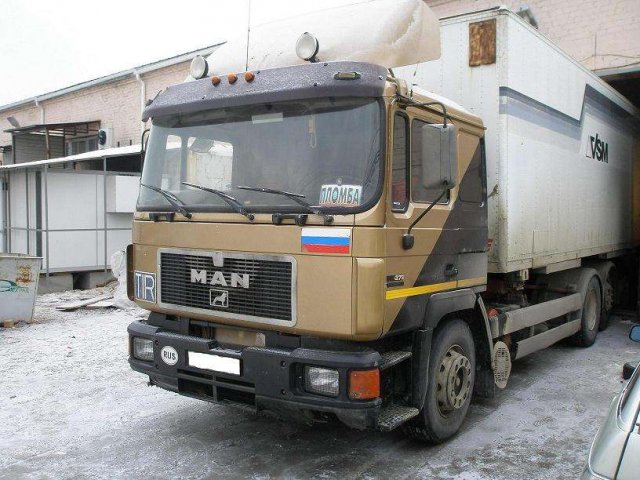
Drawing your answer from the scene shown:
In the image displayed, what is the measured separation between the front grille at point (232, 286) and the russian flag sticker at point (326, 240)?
177 mm

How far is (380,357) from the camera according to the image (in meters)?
3.85

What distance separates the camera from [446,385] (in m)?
4.55

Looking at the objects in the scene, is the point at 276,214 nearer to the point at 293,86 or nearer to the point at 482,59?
the point at 293,86

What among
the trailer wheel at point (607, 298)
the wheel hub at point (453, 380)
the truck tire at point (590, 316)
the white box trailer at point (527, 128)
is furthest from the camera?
the trailer wheel at point (607, 298)

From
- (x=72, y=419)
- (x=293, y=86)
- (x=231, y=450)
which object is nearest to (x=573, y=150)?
(x=293, y=86)

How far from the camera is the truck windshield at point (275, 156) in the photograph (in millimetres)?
3787

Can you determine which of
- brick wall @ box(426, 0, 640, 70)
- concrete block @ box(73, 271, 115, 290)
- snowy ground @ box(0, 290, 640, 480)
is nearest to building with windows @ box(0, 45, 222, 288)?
concrete block @ box(73, 271, 115, 290)

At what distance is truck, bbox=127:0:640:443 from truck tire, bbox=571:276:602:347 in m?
2.74

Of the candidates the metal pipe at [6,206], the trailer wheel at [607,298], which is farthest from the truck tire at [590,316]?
the metal pipe at [6,206]

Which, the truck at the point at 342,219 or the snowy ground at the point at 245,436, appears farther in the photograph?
the snowy ground at the point at 245,436

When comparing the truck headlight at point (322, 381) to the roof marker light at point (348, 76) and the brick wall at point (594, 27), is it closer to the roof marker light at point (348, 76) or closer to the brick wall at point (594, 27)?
the roof marker light at point (348, 76)

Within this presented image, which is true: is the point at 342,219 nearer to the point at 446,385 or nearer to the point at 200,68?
the point at 446,385

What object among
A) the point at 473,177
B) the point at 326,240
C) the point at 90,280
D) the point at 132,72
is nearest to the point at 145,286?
the point at 326,240

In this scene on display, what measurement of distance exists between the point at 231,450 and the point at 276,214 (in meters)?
1.92
